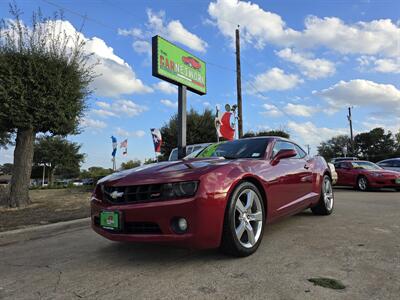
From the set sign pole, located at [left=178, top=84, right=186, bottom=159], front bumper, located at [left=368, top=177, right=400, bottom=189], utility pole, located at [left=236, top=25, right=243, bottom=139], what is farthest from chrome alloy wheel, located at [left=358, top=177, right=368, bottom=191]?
utility pole, located at [left=236, top=25, right=243, bottom=139]

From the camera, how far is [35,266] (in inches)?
149

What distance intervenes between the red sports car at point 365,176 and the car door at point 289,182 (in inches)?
327

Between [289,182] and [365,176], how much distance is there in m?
9.62

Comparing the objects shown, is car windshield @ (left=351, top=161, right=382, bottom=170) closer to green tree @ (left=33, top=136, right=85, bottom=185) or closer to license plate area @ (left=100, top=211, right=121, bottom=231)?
license plate area @ (left=100, top=211, right=121, bottom=231)

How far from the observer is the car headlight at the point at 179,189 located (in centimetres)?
332

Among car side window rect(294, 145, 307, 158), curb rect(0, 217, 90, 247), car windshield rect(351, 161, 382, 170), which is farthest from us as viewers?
car windshield rect(351, 161, 382, 170)

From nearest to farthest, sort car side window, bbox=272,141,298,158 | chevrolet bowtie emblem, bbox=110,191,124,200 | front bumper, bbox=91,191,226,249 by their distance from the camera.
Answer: front bumper, bbox=91,191,226,249 → chevrolet bowtie emblem, bbox=110,191,124,200 → car side window, bbox=272,141,298,158

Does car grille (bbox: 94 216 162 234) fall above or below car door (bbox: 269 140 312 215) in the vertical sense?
below

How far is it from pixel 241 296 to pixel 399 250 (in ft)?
7.00

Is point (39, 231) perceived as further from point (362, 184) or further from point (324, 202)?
point (362, 184)

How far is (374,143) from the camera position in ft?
262

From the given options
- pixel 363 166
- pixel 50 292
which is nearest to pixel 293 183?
pixel 50 292

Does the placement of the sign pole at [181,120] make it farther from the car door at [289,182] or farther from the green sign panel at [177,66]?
the car door at [289,182]

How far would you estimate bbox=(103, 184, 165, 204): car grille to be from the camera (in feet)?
11.1
